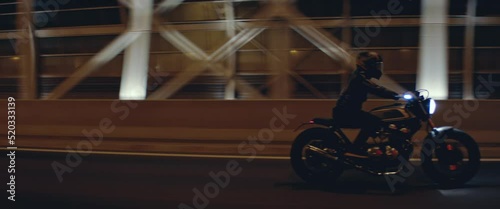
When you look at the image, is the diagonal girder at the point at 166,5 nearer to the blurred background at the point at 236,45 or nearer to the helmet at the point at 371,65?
the blurred background at the point at 236,45

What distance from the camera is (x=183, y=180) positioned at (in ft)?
25.5

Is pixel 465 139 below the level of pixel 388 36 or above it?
below

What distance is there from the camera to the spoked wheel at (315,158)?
720 cm

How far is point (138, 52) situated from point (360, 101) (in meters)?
7.62

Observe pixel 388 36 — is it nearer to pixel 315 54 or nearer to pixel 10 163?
pixel 315 54

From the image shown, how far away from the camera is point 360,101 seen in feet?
23.3

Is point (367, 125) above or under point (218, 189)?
above

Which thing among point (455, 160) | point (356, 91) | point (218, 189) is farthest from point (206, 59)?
point (455, 160)

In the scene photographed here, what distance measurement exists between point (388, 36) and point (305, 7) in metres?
2.16

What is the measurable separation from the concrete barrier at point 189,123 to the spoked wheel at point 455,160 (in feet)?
9.21

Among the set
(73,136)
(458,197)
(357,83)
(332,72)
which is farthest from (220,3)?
(458,197)

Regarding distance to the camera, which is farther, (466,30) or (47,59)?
(47,59)

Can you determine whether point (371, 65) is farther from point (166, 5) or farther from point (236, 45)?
point (166, 5)

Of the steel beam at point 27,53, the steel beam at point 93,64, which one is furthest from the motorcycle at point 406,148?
the steel beam at point 27,53
